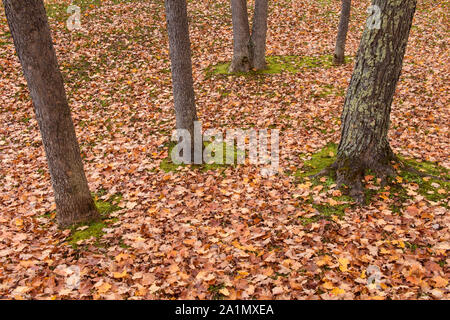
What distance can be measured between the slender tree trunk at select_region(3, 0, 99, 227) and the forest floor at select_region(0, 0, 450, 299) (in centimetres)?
42

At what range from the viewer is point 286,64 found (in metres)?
10.9

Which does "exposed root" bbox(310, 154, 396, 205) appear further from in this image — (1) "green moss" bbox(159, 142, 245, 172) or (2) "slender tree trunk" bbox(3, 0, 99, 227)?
(2) "slender tree trunk" bbox(3, 0, 99, 227)

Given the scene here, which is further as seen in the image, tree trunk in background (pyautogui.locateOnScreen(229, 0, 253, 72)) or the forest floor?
tree trunk in background (pyautogui.locateOnScreen(229, 0, 253, 72))

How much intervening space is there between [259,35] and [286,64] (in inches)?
59.3

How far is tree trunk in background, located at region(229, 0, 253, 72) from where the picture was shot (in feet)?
31.5

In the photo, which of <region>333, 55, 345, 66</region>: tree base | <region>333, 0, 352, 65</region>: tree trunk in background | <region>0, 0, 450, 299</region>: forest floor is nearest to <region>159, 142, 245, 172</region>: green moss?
<region>0, 0, 450, 299</region>: forest floor

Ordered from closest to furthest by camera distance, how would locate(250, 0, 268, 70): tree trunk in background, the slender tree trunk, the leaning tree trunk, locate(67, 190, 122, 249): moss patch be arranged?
the slender tree trunk < the leaning tree trunk < locate(67, 190, 122, 249): moss patch < locate(250, 0, 268, 70): tree trunk in background

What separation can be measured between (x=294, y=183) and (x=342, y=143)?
1.05 metres

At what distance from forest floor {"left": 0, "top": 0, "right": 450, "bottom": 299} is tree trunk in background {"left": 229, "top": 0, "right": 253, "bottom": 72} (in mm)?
517

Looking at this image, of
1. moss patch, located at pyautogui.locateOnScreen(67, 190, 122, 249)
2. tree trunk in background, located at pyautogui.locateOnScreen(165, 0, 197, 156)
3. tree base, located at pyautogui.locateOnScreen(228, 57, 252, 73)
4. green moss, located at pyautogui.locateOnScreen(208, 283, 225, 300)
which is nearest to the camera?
green moss, located at pyautogui.locateOnScreen(208, 283, 225, 300)

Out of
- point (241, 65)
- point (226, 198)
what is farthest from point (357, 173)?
point (241, 65)

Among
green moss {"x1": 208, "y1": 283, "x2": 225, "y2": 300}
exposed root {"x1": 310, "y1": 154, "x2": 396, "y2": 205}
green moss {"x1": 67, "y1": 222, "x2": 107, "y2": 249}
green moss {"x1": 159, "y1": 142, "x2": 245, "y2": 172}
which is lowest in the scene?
green moss {"x1": 208, "y1": 283, "x2": 225, "y2": 300}

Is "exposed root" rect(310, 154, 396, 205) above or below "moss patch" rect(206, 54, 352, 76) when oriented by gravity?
below
